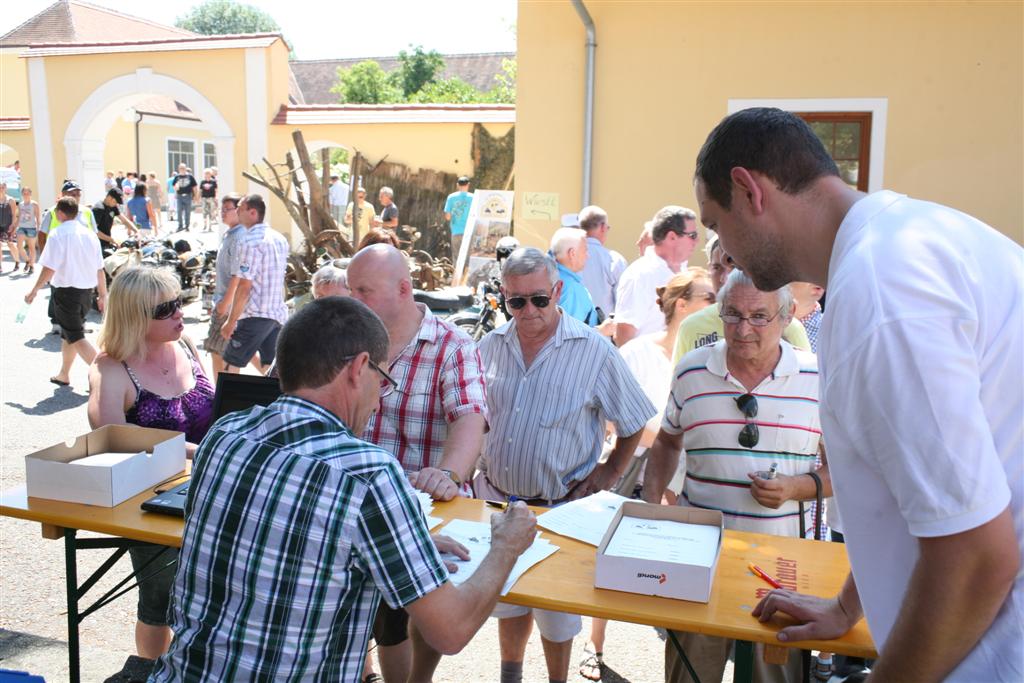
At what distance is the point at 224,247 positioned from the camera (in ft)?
25.6

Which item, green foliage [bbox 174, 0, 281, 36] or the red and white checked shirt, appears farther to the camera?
green foliage [bbox 174, 0, 281, 36]

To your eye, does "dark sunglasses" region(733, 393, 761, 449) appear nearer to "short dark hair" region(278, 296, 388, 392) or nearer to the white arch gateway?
"short dark hair" region(278, 296, 388, 392)

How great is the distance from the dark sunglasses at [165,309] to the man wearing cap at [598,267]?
12.6 ft

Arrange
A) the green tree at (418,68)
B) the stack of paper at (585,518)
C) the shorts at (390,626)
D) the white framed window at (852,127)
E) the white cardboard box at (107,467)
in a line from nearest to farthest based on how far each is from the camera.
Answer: the stack of paper at (585,518) → the white cardboard box at (107,467) → the shorts at (390,626) → the white framed window at (852,127) → the green tree at (418,68)

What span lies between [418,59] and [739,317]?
48327 millimetres

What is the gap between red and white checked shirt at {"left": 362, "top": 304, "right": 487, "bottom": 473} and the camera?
11.3 feet

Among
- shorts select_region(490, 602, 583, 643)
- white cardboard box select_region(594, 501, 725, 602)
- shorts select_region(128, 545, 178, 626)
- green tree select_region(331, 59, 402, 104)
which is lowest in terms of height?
shorts select_region(490, 602, 583, 643)

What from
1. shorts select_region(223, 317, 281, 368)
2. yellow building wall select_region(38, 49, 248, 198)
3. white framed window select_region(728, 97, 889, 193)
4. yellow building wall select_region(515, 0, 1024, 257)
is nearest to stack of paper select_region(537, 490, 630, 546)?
shorts select_region(223, 317, 281, 368)

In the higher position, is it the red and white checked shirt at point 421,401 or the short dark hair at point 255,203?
the short dark hair at point 255,203

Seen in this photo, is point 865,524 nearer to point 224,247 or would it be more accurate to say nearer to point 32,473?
point 32,473

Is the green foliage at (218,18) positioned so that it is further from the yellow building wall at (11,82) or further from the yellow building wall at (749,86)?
the yellow building wall at (749,86)

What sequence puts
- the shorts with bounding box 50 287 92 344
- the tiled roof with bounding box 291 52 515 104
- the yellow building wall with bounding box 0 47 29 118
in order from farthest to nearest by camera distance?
1. the tiled roof with bounding box 291 52 515 104
2. the yellow building wall with bounding box 0 47 29 118
3. the shorts with bounding box 50 287 92 344

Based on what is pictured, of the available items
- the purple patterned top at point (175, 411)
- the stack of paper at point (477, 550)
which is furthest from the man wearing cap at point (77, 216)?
the stack of paper at point (477, 550)

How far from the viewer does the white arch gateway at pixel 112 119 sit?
20.9 metres
